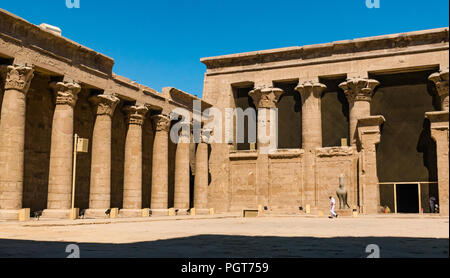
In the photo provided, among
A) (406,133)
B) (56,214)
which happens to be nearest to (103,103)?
(56,214)

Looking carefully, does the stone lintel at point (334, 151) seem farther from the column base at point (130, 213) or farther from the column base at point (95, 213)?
the column base at point (95, 213)

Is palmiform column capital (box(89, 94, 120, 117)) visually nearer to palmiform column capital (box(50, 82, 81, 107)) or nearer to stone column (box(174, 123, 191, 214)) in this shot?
palmiform column capital (box(50, 82, 81, 107))

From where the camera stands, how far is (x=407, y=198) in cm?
3509

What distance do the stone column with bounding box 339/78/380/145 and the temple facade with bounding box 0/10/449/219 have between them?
0.09 meters

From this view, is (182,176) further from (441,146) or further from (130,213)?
(441,146)

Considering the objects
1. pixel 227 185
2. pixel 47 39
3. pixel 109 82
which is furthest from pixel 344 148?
pixel 47 39

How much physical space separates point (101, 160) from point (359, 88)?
63.5ft

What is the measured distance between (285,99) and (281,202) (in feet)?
27.2

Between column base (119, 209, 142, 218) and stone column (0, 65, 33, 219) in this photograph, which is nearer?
stone column (0, 65, 33, 219)

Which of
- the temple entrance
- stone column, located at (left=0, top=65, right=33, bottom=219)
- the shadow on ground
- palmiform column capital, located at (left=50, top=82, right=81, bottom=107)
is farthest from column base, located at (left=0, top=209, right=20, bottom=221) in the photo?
the temple entrance

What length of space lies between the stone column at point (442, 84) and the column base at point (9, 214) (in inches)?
1044

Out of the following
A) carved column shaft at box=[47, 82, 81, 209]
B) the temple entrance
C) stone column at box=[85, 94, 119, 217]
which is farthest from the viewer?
the temple entrance

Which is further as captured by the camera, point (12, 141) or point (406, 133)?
point (406, 133)

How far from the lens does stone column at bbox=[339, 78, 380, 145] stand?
115 feet
